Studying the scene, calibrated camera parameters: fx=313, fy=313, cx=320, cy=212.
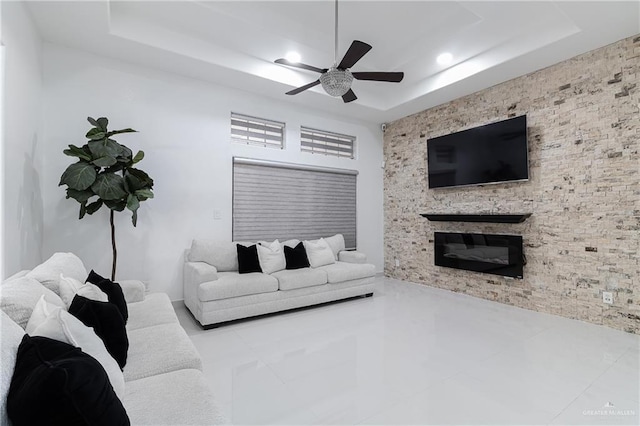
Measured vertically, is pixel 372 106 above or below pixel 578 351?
above

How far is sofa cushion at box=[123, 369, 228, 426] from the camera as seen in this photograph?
122 centimetres

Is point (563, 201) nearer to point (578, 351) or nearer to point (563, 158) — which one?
point (563, 158)

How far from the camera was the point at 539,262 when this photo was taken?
4.07 m

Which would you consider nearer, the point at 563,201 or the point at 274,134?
the point at 563,201

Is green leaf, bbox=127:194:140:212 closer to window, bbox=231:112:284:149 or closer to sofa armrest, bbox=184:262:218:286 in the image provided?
sofa armrest, bbox=184:262:218:286

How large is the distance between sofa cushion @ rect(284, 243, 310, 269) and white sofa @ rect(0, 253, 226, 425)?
90.1 inches

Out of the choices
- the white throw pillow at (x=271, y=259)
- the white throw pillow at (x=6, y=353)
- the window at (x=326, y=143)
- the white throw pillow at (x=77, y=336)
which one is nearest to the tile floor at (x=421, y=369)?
the white throw pillow at (x=271, y=259)

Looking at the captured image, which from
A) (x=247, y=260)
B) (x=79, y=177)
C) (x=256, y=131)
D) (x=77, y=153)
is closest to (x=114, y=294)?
(x=79, y=177)

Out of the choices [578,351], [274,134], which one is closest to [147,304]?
[274,134]

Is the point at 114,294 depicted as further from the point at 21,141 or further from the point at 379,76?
the point at 379,76

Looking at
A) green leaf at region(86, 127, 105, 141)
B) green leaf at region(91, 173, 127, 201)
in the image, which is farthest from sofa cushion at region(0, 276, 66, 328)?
green leaf at region(86, 127, 105, 141)

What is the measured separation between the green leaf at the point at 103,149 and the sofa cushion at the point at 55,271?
122cm

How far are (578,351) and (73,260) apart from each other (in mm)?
4411

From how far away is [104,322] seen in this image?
1.65m
